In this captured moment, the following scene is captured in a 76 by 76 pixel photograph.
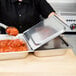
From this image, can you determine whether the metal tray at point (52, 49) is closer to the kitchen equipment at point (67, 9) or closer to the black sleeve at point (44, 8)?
the black sleeve at point (44, 8)

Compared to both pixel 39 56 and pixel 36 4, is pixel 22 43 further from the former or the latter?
pixel 36 4

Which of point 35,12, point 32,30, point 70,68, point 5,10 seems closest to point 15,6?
point 5,10

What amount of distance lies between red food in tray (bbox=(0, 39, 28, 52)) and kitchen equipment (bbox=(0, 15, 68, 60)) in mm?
39

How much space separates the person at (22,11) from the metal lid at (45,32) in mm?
293

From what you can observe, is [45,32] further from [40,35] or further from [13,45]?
[13,45]

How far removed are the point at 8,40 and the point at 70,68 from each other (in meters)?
0.50

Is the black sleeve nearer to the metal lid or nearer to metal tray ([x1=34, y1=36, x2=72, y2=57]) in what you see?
the metal lid

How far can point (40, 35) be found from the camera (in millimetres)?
1238

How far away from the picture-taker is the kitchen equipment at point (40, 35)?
1.13 meters

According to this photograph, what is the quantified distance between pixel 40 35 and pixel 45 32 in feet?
0.14

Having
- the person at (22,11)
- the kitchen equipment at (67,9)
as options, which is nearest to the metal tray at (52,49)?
the person at (22,11)

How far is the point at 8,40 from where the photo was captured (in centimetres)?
128

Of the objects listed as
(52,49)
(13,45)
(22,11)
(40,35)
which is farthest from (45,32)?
(22,11)

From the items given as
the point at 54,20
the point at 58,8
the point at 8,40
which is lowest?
the point at 58,8
